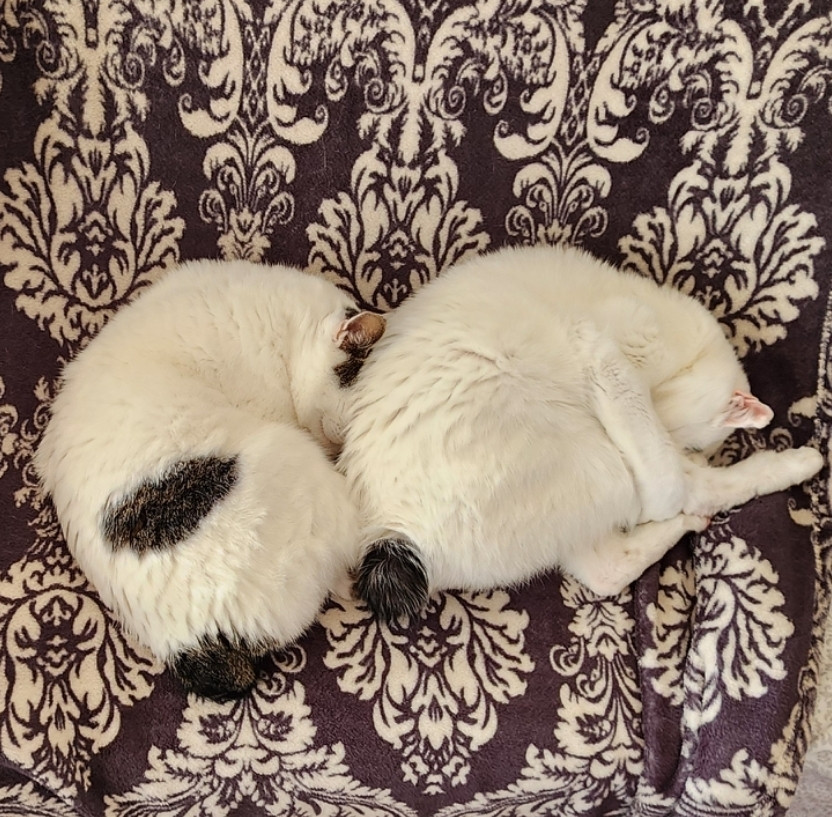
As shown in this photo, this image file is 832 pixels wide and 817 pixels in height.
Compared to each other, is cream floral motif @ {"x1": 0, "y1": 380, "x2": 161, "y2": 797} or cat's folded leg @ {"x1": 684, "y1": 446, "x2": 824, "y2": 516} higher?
cat's folded leg @ {"x1": 684, "y1": 446, "x2": 824, "y2": 516}

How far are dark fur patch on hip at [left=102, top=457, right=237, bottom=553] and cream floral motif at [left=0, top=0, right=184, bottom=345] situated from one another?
1.55 feet

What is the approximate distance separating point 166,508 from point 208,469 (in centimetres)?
9

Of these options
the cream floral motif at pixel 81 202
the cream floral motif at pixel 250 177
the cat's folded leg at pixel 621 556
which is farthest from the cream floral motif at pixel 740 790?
the cream floral motif at pixel 81 202

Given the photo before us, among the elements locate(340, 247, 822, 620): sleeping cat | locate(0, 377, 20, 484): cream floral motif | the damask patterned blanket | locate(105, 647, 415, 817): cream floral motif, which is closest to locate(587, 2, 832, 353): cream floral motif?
the damask patterned blanket

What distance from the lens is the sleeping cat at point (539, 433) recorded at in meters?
1.22

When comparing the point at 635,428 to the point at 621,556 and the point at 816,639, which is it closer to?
the point at 621,556

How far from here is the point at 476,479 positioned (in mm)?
1194

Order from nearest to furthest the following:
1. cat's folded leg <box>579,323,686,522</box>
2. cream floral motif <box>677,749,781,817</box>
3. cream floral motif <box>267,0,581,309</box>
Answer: cream floral motif <box>677,749,781,817</box> < cat's folded leg <box>579,323,686,522</box> < cream floral motif <box>267,0,581,309</box>

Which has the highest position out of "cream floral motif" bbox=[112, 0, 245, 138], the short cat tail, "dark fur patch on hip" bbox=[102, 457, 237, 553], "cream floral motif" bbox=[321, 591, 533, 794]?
"cream floral motif" bbox=[112, 0, 245, 138]

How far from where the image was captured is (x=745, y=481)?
4.34ft

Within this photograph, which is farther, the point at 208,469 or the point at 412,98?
the point at 412,98

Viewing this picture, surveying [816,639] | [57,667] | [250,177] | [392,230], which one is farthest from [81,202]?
[816,639]

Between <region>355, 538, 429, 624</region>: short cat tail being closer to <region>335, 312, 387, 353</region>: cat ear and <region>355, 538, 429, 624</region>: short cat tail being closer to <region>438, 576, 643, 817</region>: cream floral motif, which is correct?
<region>438, 576, 643, 817</region>: cream floral motif

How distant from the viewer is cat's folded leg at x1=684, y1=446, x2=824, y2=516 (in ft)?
4.33
